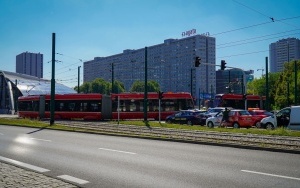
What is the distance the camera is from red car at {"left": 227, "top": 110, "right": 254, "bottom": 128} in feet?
82.0

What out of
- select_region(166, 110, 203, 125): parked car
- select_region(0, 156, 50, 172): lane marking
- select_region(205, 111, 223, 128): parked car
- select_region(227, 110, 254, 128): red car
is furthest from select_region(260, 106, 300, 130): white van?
select_region(0, 156, 50, 172): lane marking

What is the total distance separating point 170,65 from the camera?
3051 inches

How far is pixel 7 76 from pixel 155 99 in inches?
3220

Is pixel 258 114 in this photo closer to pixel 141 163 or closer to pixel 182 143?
pixel 182 143

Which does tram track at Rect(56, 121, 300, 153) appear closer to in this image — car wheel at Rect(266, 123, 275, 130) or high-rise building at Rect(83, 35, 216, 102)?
car wheel at Rect(266, 123, 275, 130)

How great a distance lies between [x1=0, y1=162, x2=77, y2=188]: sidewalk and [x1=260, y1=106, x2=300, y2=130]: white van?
57.5 ft

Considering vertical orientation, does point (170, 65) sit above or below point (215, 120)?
above

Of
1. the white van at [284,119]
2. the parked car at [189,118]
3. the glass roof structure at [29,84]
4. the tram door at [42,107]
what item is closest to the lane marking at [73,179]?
the white van at [284,119]

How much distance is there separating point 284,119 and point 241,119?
10.8 feet

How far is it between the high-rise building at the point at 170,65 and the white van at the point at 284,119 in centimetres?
5128

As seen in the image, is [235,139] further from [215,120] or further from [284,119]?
[215,120]

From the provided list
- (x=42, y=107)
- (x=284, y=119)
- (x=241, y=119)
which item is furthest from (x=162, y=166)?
(x=42, y=107)

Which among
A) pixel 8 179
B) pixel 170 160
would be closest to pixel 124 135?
pixel 170 160

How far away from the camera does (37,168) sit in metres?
8.45
